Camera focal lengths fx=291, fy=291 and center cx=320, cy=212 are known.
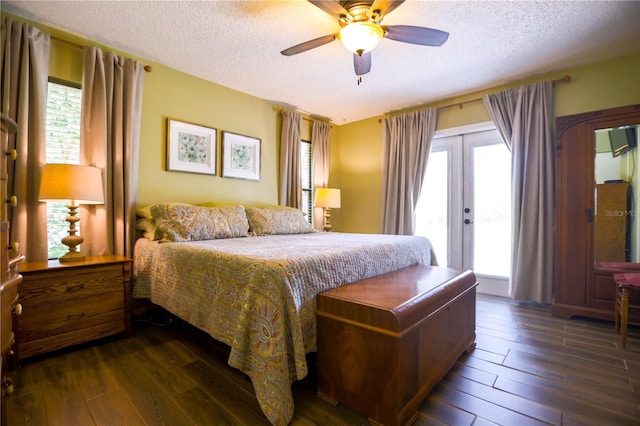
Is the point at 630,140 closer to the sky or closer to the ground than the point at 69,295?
closer to the sky

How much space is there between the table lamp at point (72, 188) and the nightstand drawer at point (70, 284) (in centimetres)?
19

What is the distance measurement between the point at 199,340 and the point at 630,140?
3.94 m

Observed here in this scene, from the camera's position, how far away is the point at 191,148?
3154mm

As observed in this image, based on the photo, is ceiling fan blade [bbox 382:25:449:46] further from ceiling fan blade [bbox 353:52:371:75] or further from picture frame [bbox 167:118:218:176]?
picture frame [bbox 167:118:218:176]

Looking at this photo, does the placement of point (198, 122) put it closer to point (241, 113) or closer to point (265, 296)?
point (241, 113)

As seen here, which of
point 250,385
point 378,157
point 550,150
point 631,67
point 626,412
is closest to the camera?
point 626,412

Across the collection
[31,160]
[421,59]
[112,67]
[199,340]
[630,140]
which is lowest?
[199,340]

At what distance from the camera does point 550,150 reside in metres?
3.03

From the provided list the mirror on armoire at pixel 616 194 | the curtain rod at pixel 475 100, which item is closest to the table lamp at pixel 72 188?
the curtain rod at pixel 475 100

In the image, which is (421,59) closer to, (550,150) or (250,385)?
(550,150)

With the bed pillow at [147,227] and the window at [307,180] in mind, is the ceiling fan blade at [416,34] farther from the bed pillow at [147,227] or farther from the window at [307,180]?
the window at [307,180]

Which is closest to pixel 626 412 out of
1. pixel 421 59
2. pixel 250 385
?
pixel 250 385

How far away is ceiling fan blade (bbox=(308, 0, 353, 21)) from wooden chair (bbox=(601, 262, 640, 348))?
2727 millimetres

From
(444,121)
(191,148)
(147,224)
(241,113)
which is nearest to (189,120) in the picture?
(191,148)
